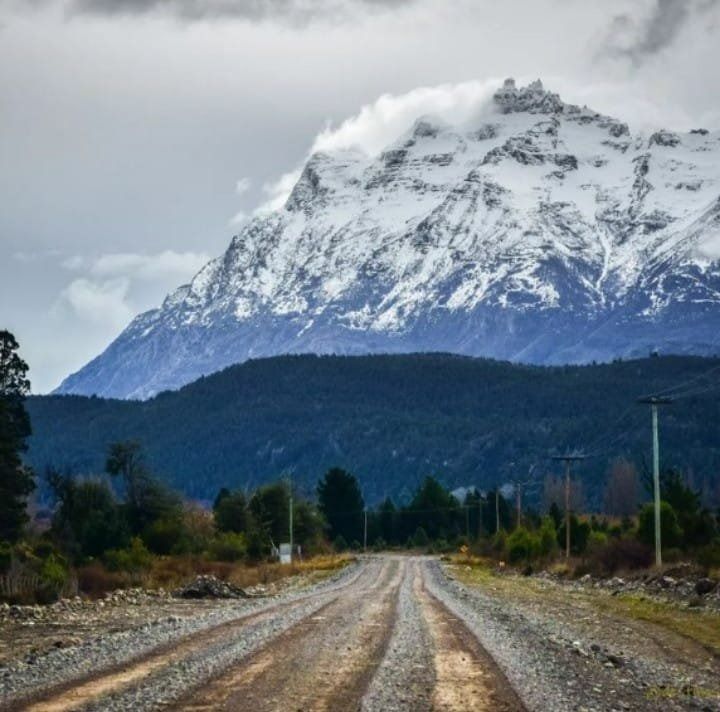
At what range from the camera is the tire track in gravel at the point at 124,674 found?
16859mm

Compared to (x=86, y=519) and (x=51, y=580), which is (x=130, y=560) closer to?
(x=51, y=580)

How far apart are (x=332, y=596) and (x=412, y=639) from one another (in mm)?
21264

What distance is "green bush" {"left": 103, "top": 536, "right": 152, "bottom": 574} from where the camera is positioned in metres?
57.2

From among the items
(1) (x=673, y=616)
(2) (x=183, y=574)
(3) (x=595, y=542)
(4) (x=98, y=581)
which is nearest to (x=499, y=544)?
(3) (x=595, y=542)

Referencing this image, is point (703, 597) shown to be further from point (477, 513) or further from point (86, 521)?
point (477, 513)

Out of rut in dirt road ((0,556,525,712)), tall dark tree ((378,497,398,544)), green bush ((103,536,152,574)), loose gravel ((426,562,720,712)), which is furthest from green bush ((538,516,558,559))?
tall dark tree ((378,497,398,544))

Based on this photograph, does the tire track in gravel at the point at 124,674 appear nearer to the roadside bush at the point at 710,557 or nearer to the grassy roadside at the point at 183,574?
the grassy roadside at the point at 183,574

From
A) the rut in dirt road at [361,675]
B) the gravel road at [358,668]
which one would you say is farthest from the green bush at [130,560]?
the rut in dirt road at [361,675]

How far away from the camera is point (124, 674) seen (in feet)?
65.7

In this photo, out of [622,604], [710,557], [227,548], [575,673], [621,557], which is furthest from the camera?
[227,548]

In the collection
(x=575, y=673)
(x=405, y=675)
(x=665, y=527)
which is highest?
(x=665, y=527)

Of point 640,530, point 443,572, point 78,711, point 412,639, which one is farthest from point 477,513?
point 78,711

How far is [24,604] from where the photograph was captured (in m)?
37.5

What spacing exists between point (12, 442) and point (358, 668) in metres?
52.9
